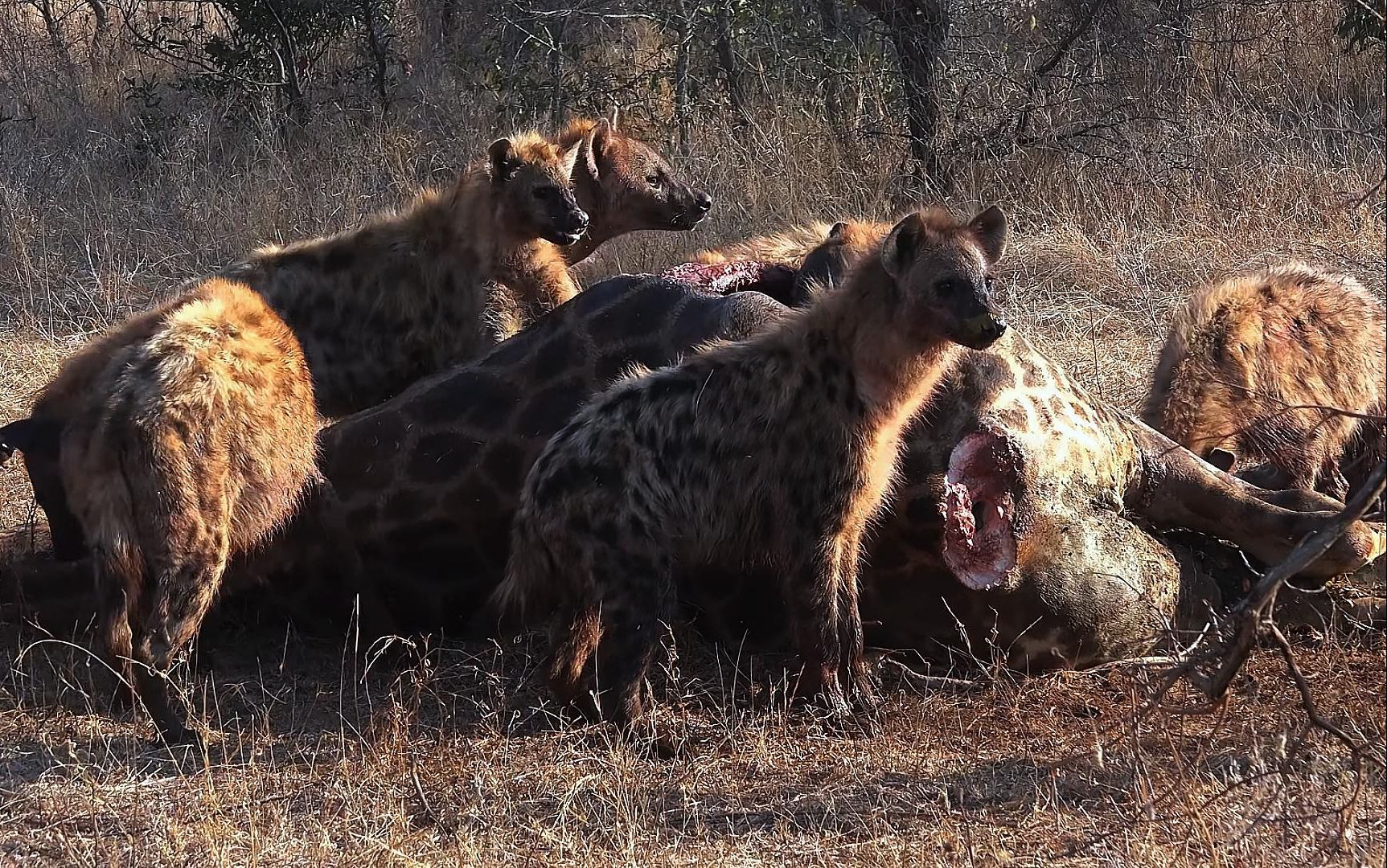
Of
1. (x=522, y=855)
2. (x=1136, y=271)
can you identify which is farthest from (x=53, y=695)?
(x=1136, y=271)

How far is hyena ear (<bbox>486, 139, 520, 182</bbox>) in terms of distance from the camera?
6.44 m

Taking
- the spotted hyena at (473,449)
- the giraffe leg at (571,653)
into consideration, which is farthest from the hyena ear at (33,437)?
the giraffe leg at (571,653)

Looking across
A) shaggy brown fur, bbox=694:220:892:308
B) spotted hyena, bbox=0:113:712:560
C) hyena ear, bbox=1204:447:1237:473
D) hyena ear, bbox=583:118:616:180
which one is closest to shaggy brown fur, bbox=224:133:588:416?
spotted hyena, bbox=0:113:712:560

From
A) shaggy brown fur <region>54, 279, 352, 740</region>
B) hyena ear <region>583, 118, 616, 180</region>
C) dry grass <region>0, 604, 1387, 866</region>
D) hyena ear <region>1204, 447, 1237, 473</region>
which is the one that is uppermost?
hyena ear <region>583, 118, 616, 180</region>

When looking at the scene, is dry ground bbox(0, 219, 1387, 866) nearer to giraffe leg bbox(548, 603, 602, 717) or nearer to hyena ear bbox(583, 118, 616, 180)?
giraffe leg bbox(548, 603, 602, 717)

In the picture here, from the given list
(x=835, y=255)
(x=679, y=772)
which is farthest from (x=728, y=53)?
(x=679, y=772)

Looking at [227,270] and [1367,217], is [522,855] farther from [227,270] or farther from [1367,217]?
[1367,217]

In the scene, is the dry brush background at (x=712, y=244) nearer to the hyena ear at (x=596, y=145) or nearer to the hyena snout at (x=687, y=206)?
the hyena snout at (x=687, y=206)

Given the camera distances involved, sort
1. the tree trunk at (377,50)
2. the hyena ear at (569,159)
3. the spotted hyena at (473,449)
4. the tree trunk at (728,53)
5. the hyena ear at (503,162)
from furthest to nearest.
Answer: the tree trunk at (377,50), the tree trunk at (728,53), the hyena ear at (569,159), the hyena ear at (503,162), the spotted hyena at (473,449)

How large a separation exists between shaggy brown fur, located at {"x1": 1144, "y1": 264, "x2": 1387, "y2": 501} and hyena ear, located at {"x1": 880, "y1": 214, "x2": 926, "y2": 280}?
142cm

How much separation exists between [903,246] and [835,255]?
1.06 m

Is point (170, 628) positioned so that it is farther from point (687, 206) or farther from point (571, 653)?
point (687, 206)

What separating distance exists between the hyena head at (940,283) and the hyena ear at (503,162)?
89.9 inches

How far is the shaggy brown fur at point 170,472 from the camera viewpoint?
14.7 ft
